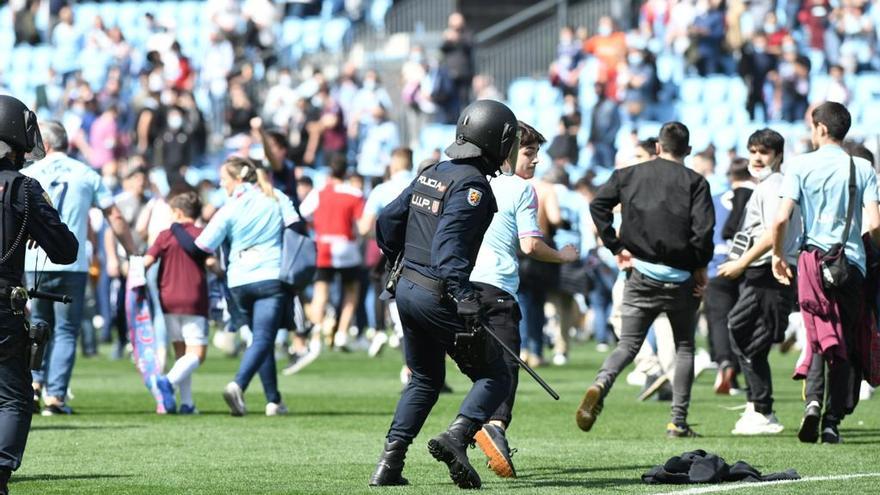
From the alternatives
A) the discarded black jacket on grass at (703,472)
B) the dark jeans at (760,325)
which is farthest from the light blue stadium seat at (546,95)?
the discarded black jacket on grass at (703,472)

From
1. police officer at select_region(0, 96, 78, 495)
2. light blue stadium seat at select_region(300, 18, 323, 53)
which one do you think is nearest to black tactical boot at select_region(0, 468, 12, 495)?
police officer at select_region(0, 96, 78, 495)

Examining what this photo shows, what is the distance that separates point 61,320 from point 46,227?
4986 millimetres

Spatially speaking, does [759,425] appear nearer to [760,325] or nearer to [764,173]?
[760,325]

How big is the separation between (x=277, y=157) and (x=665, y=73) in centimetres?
1566

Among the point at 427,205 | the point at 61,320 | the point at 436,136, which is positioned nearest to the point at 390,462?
the point at 427,205

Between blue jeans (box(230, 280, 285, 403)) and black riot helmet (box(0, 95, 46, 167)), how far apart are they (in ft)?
15.3

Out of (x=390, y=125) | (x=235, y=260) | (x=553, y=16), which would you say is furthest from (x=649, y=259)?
(x=553, y=16)

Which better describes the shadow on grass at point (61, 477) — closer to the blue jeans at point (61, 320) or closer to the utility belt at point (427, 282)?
the utility belt at point (427, 282)

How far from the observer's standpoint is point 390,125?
91.2 ft

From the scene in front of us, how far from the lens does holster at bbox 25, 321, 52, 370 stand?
798cm

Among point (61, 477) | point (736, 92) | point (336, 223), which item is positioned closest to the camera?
point (61, 477)

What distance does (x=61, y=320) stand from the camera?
12.8 meters

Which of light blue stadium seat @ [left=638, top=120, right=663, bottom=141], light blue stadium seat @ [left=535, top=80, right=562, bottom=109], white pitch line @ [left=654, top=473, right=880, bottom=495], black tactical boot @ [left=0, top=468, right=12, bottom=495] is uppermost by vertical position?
light blue stadium seat @ [left=535, top=80, right=562, bottom=109]

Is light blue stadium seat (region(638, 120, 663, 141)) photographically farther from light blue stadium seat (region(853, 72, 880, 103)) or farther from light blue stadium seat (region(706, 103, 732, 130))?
light blue stadium seat (region(853, 72, 880, 103))
